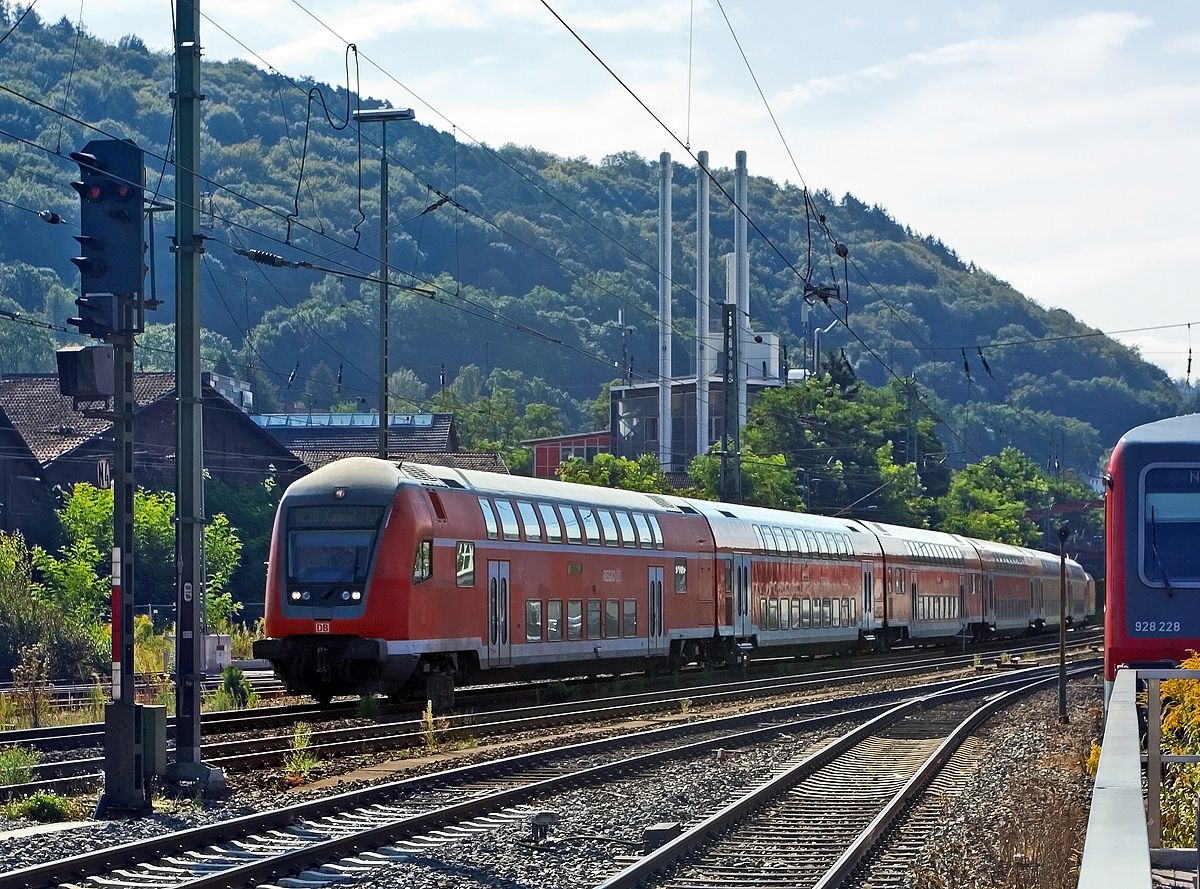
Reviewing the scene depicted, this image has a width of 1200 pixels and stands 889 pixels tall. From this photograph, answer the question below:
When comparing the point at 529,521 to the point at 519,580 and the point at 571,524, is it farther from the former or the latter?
the point at 571,524

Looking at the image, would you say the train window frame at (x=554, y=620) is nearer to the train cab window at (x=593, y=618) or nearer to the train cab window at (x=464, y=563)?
the train cab window at (x=593, y=618)

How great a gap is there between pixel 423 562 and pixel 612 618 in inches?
269

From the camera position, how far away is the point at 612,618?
28031mm

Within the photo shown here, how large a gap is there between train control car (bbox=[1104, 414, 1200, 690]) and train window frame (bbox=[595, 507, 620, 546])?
13.4 meters

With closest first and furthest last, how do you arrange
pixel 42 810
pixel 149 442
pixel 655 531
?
pixel 42 810, pixel 655 531, pixel 149 442

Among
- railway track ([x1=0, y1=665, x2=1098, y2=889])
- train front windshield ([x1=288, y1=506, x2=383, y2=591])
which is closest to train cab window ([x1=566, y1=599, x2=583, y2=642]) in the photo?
train front windshield ([x1=288, y1=506, x2=383, y2=591])

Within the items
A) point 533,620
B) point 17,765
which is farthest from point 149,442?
point 17,765

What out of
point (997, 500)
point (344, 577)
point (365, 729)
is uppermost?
point (997, 500)

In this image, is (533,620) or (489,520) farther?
(533,620)

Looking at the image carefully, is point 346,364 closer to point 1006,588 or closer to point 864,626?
point 1006,588

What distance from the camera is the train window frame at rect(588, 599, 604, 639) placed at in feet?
89.0

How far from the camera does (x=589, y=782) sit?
51.3 feet

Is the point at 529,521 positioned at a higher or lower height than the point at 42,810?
higher

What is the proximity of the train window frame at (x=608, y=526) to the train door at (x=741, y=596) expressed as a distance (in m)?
6.25
